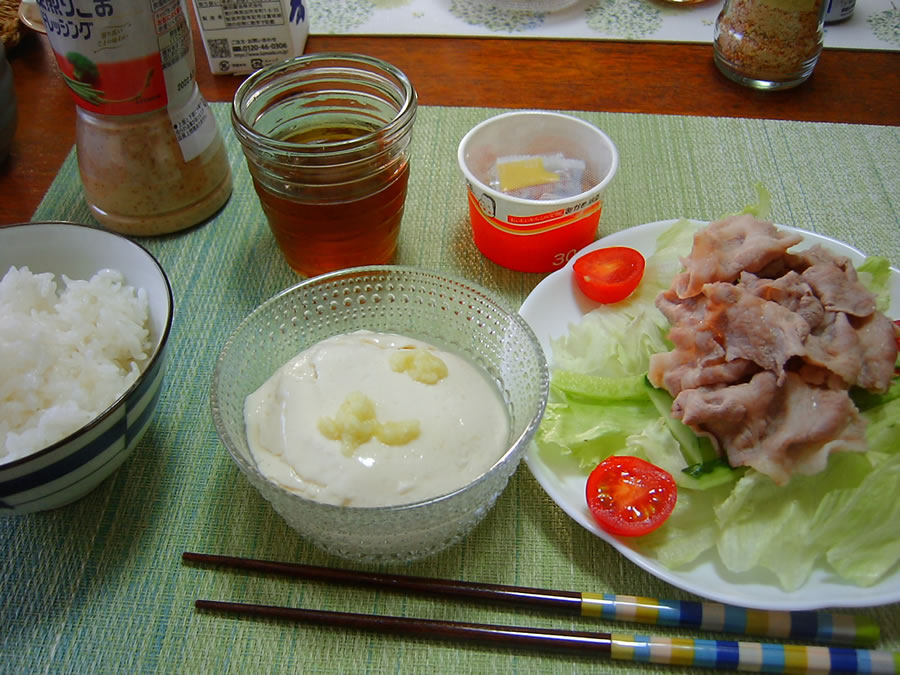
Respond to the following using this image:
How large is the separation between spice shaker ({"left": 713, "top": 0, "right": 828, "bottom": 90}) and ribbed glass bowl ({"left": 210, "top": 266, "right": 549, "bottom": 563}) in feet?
4.24

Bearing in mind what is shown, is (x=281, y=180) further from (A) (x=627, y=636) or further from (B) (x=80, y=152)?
(A) (x=627, y=636)

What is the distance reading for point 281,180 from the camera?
1393mm

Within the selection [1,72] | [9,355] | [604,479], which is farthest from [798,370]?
[1,72]

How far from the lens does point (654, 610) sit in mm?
1044

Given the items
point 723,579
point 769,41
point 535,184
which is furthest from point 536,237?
point 769,41

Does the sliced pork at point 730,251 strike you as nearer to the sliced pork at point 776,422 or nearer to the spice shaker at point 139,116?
the sliced pork at point 776,422

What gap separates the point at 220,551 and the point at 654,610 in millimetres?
703

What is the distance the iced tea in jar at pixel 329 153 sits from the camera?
135cm

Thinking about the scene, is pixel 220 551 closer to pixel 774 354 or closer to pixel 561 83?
pixel 774 354

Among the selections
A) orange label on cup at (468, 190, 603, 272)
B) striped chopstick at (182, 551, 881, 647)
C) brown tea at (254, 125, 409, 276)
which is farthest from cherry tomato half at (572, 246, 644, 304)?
striped chopstick at (182, 551, 881, 647)

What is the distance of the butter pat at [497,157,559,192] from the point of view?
1596 mm

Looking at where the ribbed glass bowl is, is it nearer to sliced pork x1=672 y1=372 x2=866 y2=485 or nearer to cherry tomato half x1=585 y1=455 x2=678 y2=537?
cherry tomato half x1=585 y1=455 x2=678 y2=537

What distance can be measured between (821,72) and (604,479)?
5.61 ft

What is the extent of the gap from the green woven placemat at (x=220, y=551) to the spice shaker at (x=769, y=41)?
21.6 inches
